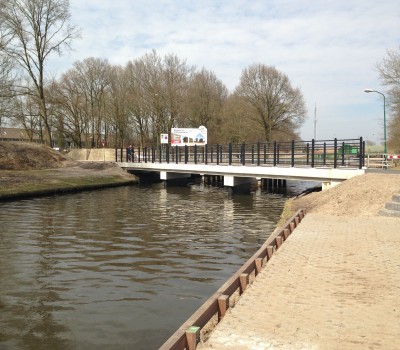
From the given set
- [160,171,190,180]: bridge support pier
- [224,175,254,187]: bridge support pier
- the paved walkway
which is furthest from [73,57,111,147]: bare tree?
the paved walkway

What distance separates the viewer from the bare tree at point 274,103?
155ft

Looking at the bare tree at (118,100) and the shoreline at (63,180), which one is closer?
the shoreline at (63,180)

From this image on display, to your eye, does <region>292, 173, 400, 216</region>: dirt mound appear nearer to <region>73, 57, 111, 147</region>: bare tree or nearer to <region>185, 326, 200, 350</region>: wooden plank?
<region>185, 326, 200, 350</region>: wooden plank

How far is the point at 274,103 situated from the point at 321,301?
43.6 meters

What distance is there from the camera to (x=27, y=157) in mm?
33062

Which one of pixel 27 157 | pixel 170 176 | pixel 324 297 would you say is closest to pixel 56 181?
pixel 27 157

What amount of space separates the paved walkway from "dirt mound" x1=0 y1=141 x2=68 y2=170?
27.5m

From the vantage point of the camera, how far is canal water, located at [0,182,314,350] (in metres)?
5.79

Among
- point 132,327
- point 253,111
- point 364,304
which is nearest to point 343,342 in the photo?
point 364,304

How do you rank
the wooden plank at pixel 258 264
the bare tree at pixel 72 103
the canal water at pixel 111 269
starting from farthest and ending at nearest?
the bare tree at pixel 72 103 < the wooden plank at pixel 258 264 < the canal water at pixel 111 269

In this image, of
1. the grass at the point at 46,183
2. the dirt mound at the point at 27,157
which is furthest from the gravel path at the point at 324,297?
the dirt mound at the point at 27,157

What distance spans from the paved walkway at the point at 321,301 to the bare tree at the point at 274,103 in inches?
1531

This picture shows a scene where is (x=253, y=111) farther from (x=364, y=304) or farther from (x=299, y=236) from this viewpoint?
(x=364, y=304)

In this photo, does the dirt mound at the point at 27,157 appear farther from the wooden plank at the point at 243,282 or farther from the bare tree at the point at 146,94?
the wooden plank at the point at 243,282
